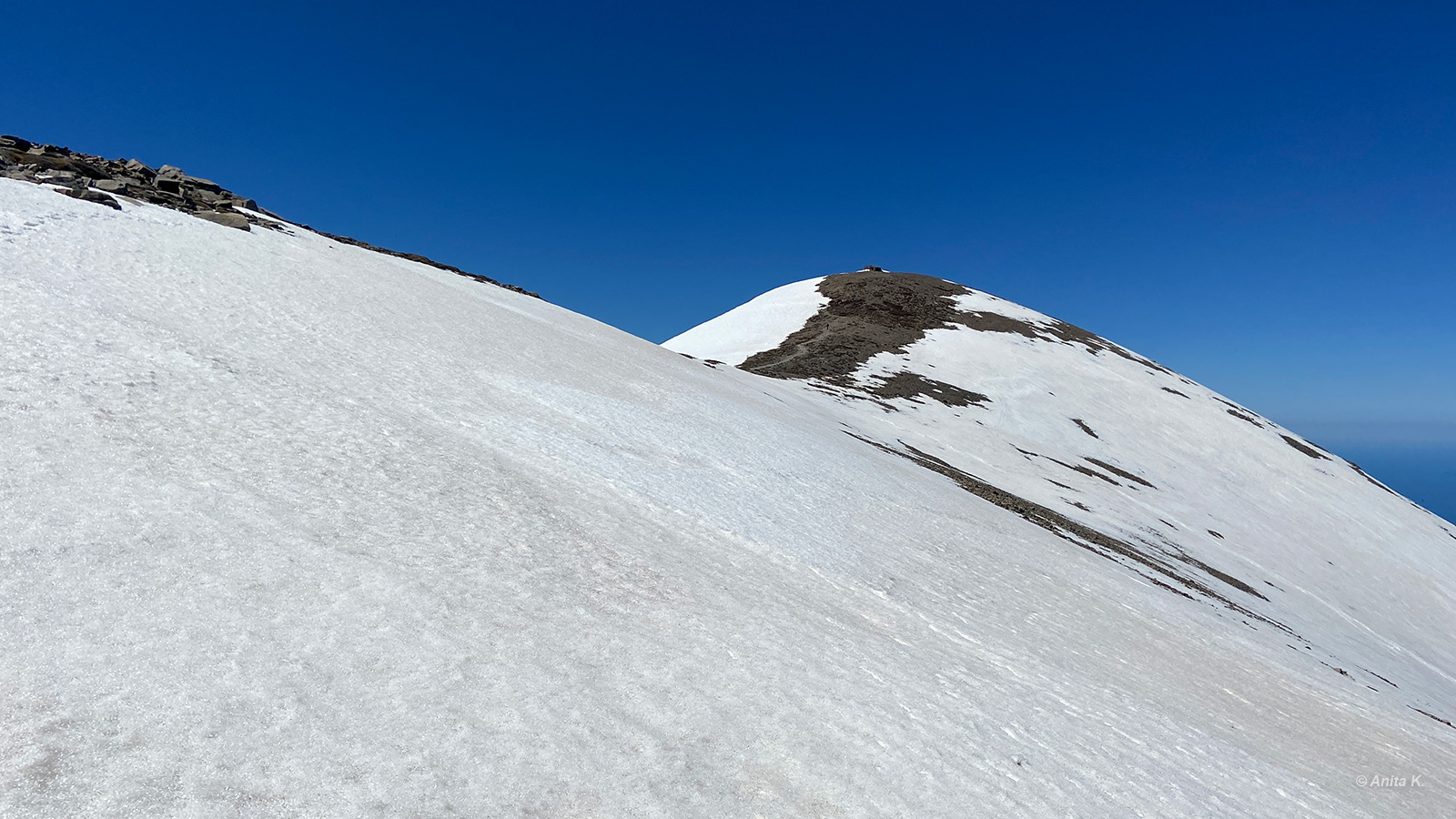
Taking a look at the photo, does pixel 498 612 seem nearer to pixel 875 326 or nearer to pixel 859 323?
pixel 875 326

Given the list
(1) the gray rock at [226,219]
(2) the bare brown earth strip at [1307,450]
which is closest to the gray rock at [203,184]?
(1) the gray rock at [226,219]

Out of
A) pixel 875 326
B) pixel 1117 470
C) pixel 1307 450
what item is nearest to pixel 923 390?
pixel 1117 470

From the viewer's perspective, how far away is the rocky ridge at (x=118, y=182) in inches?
746

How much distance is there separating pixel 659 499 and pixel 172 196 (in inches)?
897

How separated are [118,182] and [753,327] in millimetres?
50609

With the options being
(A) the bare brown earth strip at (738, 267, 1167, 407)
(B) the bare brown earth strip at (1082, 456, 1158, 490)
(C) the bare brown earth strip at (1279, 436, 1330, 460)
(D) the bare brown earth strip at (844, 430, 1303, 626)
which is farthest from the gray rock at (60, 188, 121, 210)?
(C) the bare brown earth strip at (1279, 436, 1330, 460)

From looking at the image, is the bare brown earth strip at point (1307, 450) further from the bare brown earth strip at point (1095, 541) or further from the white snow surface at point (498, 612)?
the white snow surface at point (498, 612)

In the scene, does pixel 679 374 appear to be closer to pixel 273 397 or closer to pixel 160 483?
pixel 273 397

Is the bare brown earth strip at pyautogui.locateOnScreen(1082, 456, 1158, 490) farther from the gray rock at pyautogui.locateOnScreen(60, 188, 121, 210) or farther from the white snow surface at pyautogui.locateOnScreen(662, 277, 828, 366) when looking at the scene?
the gray rock at pyautogui.locateOnScreen(60, 188, 121, 210)

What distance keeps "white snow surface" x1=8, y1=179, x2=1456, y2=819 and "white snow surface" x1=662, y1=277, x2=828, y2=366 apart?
4059cm

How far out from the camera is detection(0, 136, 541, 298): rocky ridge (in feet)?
62.2

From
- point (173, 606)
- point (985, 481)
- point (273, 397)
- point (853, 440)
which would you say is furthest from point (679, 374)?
point (173, 606)

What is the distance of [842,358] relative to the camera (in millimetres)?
53094

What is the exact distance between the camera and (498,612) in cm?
631
